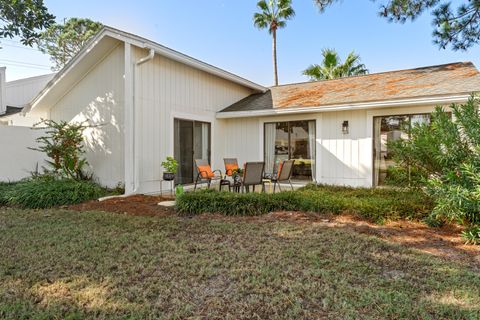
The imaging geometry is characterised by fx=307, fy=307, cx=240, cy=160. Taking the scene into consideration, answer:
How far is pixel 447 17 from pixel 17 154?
1148 cm

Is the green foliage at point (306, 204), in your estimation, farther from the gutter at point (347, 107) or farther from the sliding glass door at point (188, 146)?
the sliding glass door at point (188, 146)

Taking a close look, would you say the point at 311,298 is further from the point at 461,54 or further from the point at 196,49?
the point at 196,49

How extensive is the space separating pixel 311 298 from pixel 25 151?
9.72 meters

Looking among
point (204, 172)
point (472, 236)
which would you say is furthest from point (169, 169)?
point (472, 236)

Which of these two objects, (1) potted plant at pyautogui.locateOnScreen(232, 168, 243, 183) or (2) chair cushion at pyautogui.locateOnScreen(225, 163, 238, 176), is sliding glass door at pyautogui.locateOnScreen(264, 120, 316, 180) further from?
(1) potted plant at pyautogui.locateOnScreen(232, 168, 243, 183)

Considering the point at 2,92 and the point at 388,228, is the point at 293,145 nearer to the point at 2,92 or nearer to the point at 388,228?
the point at 388,228

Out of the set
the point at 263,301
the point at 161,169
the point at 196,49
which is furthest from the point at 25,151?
the point at 196,49

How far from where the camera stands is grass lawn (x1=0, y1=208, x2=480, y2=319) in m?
2.33

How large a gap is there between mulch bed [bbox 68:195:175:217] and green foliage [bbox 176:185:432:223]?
0.47m

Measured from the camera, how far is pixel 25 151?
9.12 metres

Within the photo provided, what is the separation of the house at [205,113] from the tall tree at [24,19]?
43.8 inches

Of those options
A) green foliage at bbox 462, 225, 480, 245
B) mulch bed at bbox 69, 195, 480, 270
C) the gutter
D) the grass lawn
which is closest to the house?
the gutter

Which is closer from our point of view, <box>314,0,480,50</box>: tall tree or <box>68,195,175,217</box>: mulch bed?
<box>68,195,175,217</box>: mulch bed

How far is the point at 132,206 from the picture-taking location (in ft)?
20.5
